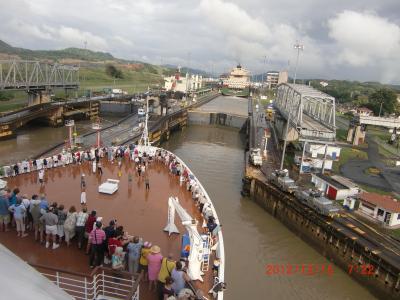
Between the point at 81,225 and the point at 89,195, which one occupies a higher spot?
the point at 81,225

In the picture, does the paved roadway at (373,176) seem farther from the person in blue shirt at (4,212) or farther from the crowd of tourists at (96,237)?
the person in blue shirt at (4,212)

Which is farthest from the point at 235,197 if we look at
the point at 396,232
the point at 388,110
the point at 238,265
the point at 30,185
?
the point at 388,110

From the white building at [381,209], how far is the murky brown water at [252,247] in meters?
4.91

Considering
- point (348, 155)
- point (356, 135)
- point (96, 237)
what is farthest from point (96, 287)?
point (356, 135)

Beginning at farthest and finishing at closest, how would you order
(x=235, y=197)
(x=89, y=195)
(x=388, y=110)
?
(x=388, y=110) < (x=235, y=197) < (x=89, y=195)

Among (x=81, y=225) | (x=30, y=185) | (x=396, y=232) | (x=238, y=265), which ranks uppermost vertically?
(x=81, y=225)

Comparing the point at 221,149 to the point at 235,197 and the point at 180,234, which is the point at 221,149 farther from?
the point at 180,234

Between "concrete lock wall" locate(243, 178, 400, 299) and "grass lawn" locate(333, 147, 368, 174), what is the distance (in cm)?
1143

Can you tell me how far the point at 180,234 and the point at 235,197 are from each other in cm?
1642

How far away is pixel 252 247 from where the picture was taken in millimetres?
22297

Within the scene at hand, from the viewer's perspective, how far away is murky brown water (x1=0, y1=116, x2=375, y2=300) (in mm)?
18281

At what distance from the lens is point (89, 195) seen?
18016mm

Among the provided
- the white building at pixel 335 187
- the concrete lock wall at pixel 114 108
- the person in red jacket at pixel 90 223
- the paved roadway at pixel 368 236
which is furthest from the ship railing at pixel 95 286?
the concrete lock wall at pixel 114 108

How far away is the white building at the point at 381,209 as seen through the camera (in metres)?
22.0
